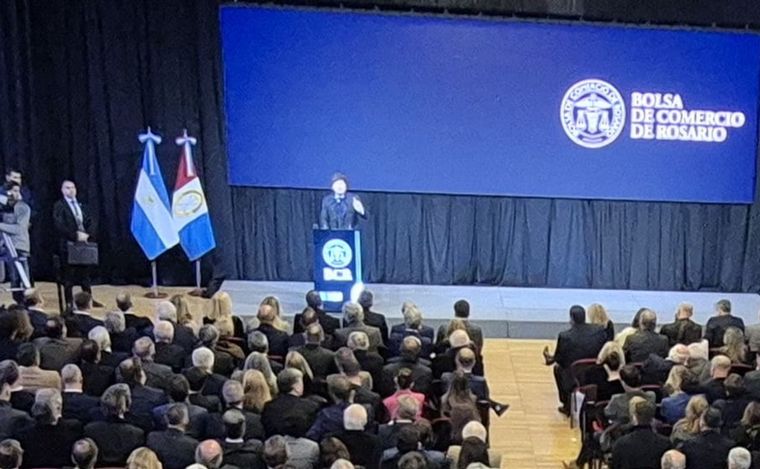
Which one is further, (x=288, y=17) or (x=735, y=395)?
(x=288, y=17)

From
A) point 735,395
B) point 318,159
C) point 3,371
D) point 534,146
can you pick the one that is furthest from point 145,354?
point 534,146

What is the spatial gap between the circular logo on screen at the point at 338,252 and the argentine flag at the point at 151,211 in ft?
7.23

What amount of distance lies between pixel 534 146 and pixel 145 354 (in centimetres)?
656

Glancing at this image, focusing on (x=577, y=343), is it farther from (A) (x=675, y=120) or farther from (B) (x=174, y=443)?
(A) (x=675, y=120)

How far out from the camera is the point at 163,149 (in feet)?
45.6

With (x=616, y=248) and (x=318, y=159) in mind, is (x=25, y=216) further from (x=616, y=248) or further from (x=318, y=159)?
(x=616, y=248)

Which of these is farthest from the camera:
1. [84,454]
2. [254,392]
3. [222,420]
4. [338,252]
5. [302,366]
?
[338,252]

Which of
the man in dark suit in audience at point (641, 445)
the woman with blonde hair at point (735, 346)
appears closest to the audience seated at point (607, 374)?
the woman with blonde hair at point (735, 346)

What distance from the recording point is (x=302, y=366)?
8445mm

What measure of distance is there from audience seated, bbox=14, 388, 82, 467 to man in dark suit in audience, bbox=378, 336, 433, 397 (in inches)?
97.3

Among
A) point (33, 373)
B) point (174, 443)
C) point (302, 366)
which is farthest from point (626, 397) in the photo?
point (33, 373)

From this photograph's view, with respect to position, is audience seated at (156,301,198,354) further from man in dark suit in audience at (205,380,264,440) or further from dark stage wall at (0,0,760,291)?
dark stage wall at (0,0,760,291)

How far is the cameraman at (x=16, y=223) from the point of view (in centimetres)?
1259

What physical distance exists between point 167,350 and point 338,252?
3.58 metres
